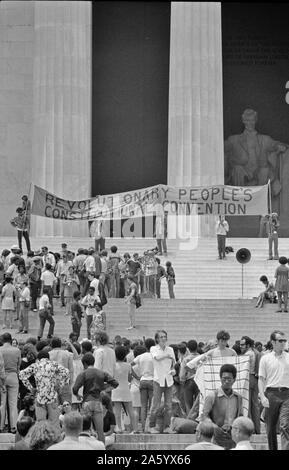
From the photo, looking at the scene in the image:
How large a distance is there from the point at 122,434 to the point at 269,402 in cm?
261

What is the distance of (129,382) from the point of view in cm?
1994

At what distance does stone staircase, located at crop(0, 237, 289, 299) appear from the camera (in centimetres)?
3666

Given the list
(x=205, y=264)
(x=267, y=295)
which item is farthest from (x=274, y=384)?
(x=205, y=264)

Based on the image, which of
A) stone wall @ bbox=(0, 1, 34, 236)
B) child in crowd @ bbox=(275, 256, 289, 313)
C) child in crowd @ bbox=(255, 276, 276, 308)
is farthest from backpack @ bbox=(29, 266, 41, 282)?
stone wall @ bbox=(0, 1, 34, 236)

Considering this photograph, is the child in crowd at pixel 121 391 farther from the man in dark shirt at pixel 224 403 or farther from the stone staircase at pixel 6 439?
the man in dark shirt at pixel 224 403

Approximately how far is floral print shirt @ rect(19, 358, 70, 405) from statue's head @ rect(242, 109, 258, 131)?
106 feet

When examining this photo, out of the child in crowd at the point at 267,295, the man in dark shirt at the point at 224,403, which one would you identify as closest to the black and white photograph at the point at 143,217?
the man in dark shirt at the point at 224,403

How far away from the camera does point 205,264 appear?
126ft

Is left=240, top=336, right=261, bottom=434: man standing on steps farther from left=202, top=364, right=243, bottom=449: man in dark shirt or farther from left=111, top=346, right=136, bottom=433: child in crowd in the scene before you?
left=202, top=364, right=243, bottom=449: man in dark shirt

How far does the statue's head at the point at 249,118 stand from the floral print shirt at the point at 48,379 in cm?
3233

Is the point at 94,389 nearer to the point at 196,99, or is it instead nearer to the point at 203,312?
the point at 203,312

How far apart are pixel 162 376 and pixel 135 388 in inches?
51.8
